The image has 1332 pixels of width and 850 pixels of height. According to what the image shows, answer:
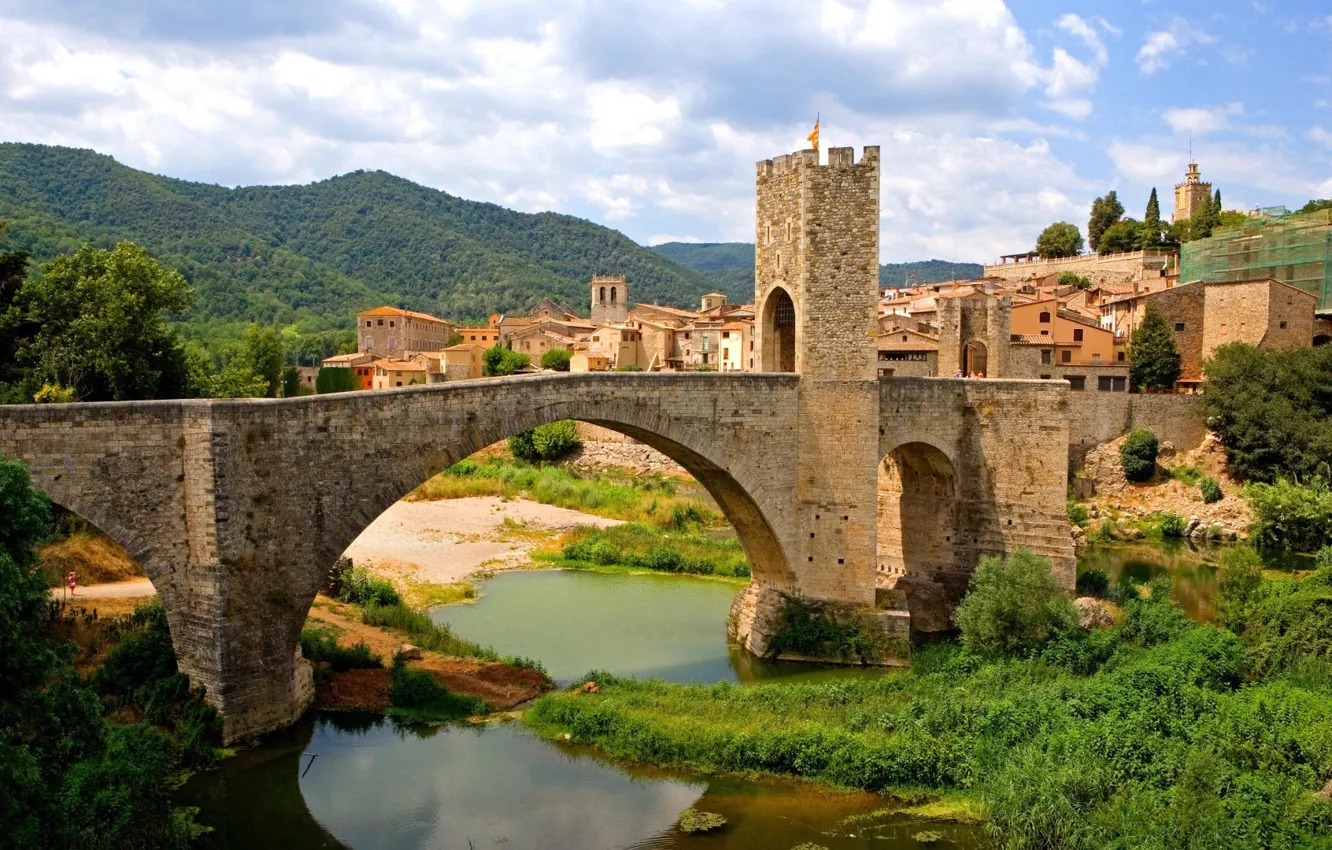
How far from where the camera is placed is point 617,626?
19.7 meters

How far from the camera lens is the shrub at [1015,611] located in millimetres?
16062

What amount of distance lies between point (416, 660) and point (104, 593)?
5.88 metres

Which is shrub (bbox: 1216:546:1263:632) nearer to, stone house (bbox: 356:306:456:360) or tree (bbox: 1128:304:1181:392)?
tree (bbox: 1128:304:1181:392)

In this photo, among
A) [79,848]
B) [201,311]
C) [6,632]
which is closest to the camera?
[6,632]

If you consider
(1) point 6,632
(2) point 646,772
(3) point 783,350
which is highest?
(3) point 783,350

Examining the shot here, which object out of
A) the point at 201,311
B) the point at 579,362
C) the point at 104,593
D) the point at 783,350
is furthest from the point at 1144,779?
the point at 201,311

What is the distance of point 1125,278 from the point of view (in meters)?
56.6

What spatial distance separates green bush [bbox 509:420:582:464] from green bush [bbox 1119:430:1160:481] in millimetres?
21585

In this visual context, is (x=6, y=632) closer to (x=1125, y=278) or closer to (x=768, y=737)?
(x=768, y=737)

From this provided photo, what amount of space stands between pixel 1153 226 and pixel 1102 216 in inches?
294

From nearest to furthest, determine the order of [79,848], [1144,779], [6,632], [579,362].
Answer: [6,632] → [79,848] → [1144,779] → [579,362]

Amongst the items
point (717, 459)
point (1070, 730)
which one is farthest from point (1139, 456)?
point (1070, 730)

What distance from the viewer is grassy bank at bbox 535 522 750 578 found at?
2486 cm

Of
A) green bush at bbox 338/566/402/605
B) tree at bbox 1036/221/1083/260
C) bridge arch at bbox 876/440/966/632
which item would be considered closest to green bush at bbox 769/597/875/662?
bridge arch at bbox 876/440/966/632
